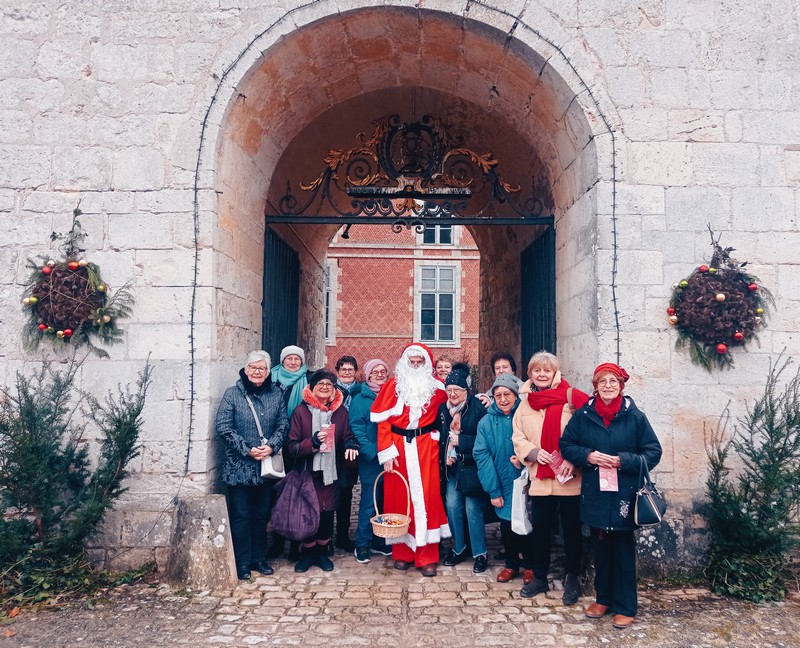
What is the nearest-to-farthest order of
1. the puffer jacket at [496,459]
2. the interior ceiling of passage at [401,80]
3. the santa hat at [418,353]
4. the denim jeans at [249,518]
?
the puffer jacket at [496,459] → the denim jeans at [249,518] → the santa hat at [418,353] → the interior ceiling of passage at [401,80]

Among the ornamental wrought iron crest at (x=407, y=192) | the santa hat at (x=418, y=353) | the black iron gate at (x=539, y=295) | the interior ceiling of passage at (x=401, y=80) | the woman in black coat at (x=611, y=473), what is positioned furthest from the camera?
the black iron gate at (x=539, y=295)

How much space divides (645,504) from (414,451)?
1542 mm

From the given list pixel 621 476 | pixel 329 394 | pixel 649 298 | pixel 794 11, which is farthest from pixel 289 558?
pixel 794 11

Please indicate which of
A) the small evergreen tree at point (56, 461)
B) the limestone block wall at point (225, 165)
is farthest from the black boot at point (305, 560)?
the small evergreen tree at point (56, 461)

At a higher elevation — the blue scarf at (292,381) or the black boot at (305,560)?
the blue scarf at (292,381)

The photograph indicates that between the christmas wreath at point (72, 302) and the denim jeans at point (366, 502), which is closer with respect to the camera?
the christmas wreath at point (72, 302)

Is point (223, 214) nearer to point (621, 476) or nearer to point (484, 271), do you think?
point (621, 476)

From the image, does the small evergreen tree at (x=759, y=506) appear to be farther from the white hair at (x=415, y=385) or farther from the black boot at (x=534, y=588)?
the white hair at (x=415, y=385)

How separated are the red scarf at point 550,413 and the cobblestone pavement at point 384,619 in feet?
2.82

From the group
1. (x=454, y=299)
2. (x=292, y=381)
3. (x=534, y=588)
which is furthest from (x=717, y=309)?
(x=454, y=299)

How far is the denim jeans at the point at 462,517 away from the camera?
4.07m

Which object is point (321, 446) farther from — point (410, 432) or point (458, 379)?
point (458, 379)

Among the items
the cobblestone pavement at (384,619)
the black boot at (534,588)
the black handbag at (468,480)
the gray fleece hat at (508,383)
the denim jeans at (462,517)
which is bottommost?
the cobblestone pavement at (384,619)

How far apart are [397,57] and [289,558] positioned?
13.4 feet
